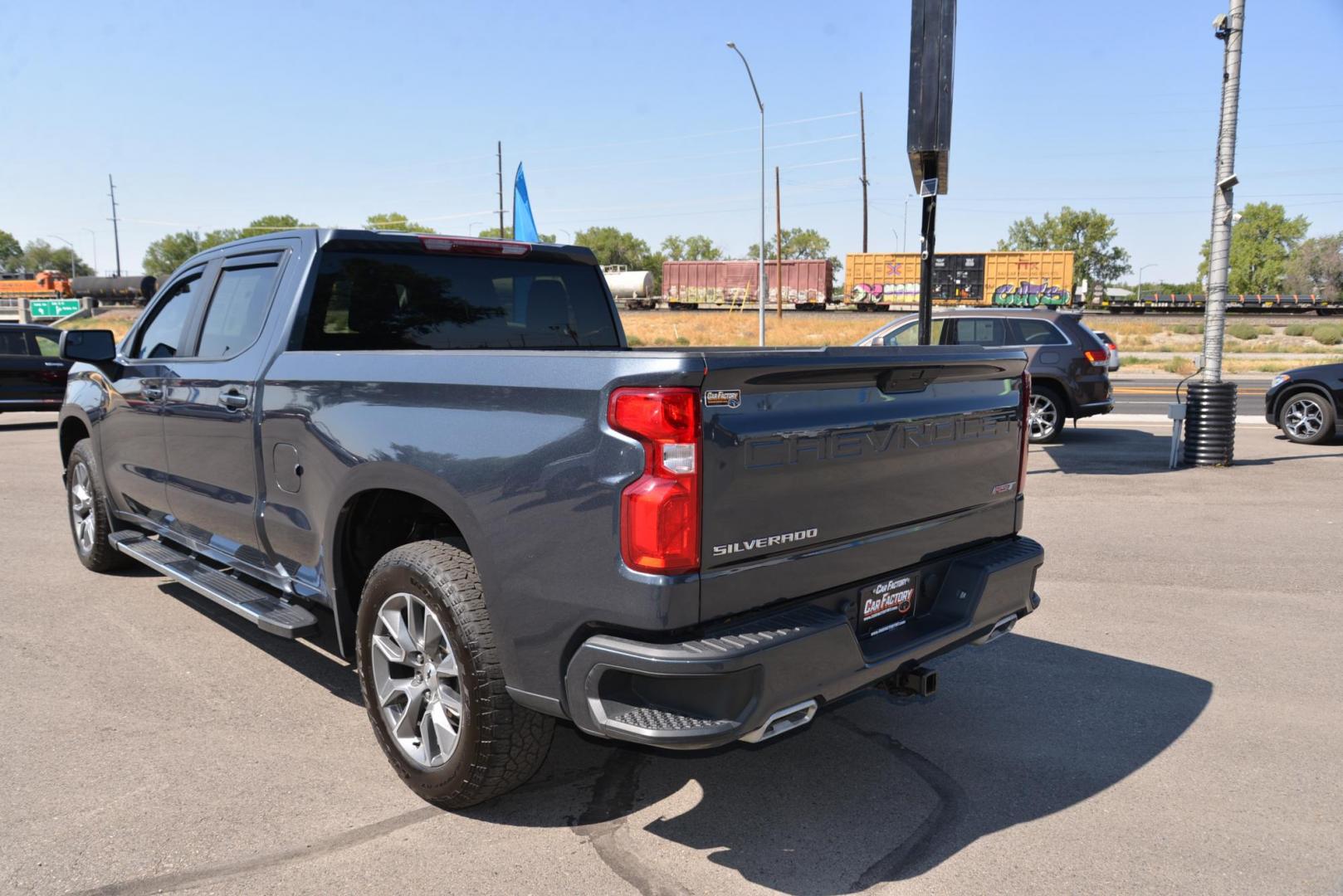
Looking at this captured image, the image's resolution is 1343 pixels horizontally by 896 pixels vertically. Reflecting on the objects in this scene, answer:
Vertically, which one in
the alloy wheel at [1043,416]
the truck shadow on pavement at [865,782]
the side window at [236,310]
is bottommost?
the truck shadow on pavement at [865,782]

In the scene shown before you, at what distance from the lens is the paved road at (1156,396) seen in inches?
691

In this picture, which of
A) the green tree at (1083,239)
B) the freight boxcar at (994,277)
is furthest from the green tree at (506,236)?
the green tree at (1083,239)

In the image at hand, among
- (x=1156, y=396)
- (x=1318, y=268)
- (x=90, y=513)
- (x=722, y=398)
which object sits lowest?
(x=1156, y=396)

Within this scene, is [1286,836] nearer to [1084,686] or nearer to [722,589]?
[1084,686]

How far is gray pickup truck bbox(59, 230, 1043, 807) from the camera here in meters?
2.59

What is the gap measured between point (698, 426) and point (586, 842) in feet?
4.87

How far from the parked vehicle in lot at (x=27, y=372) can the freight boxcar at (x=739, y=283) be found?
45.8 m

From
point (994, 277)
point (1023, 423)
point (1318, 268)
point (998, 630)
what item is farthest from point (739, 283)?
point (1318, 268)

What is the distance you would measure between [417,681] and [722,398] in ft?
5.13

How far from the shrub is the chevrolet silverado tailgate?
46.3 meters

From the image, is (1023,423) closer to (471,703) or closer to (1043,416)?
(471,703)

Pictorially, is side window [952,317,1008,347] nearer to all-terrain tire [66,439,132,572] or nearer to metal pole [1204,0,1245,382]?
metal pole [1204,0,1245,382]

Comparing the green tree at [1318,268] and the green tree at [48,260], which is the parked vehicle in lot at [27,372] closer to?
the green tree at [1318,268]

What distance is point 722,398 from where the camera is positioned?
2.61m
